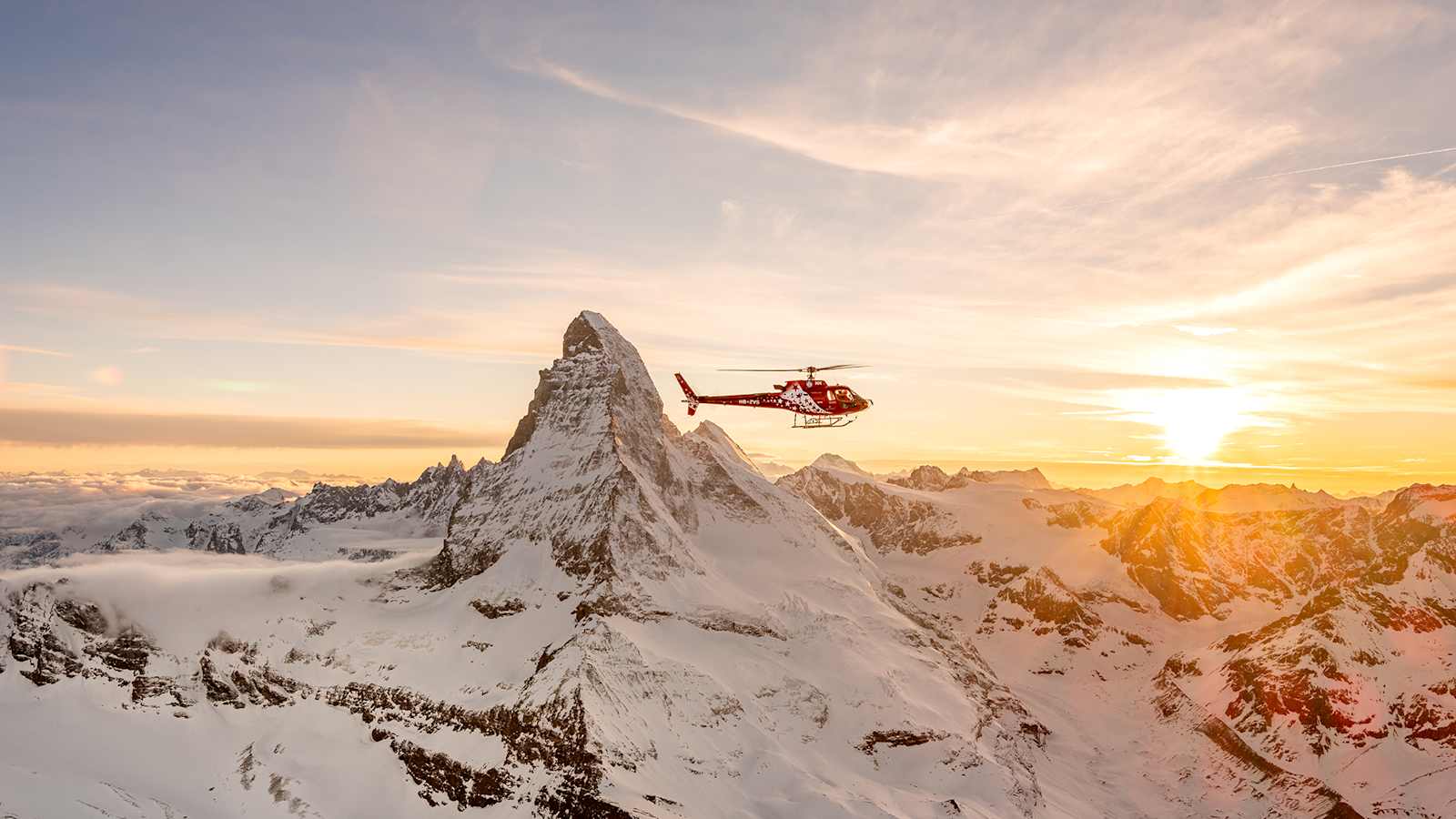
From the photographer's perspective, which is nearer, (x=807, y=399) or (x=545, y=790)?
(x=807, y=399)

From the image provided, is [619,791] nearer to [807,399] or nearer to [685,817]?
[685,817]

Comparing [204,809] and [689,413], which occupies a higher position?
[689,413]

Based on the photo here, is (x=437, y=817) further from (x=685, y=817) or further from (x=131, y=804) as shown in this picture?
(x=131, y=804)

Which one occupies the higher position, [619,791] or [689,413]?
[689,413]

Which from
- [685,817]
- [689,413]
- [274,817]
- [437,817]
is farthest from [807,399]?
[274,817]

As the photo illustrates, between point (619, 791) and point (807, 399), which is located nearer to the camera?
point (807, 399)

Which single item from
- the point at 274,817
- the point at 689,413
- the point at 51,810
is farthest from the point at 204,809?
the point at 689,413

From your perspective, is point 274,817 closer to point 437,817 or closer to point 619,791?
point 437,817
